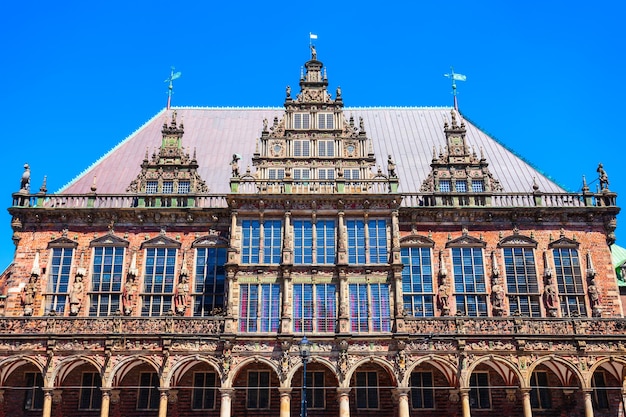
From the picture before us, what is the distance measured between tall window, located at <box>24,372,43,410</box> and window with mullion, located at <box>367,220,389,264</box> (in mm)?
16291

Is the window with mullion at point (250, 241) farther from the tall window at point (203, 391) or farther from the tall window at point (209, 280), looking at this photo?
the tall window at point (203, 391)

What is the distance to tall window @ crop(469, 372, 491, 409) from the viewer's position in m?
31.5

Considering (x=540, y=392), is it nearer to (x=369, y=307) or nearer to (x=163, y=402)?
(x=369, y=307)

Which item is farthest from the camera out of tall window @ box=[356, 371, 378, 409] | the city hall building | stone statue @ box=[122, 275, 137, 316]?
stone statue @ box=[122, 275, 137, 316]

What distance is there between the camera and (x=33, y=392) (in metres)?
31.6

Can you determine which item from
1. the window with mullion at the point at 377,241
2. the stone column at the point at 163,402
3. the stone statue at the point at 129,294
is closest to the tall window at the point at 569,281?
the window with mullion at the point at 377,241

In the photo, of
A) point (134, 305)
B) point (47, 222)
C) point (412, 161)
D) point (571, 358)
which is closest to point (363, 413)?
point (571, 358)

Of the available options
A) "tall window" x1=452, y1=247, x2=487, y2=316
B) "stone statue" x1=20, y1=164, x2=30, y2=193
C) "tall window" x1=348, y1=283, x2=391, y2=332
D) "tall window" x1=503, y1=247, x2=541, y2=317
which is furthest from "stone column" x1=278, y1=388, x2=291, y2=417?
"stone statue" x1=20, y1=164, x2=30, y2=193

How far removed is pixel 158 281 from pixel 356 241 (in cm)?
985

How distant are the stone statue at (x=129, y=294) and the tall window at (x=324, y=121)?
39.8 ft

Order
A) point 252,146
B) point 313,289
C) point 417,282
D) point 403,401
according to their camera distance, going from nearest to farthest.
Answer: point 403,401, point 313,289, point 417,282, point 252,146

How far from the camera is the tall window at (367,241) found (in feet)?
103

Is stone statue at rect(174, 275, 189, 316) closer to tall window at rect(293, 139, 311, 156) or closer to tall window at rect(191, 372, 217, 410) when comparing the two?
tall window at rect(191, 372, 217, 410)

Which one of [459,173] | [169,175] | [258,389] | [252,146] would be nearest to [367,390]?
[258,389]
